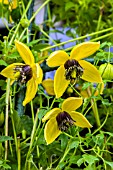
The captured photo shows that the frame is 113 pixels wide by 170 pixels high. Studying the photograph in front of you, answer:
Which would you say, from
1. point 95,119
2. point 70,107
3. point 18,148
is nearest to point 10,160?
point 18,148

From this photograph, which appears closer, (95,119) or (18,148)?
(18,148)

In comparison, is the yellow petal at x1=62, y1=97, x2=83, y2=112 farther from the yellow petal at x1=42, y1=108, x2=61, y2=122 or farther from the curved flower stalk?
the curved flower stalk

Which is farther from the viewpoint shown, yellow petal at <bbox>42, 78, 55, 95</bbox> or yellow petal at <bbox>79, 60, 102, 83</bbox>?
yellow petal at <bbox>42, 78, 55, 95</bbox>

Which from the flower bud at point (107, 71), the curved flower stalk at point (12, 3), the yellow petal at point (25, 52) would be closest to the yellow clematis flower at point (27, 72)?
the yellow petal at point (25, 52)

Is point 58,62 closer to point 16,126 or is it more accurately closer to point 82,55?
point 82,55

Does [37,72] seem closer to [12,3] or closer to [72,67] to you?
[72,67]

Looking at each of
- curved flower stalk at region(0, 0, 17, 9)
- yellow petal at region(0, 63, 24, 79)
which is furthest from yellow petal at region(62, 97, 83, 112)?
curved flower stalk at region(0, 0, 17, 9)
